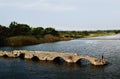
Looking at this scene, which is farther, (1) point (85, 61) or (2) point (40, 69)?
(1) point (85, 61)

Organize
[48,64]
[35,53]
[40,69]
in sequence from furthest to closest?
[35,53]
[48,64]
[40,69]

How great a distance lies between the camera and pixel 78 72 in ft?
314

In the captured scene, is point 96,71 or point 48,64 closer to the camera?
point 96,71

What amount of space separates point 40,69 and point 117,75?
28.9 meters

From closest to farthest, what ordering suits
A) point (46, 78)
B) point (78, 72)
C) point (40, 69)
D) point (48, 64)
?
point (46, 78) → point (78, 72) → point (40, 69) → point (48, 64)

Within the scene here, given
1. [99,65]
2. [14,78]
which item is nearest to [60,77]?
[14,78]

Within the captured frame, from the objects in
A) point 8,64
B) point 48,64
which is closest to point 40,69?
point 48,64

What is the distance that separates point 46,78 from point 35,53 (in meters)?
43.9

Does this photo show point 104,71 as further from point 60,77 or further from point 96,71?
point 60,77

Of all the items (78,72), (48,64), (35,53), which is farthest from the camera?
(35,53)

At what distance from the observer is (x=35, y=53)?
130m

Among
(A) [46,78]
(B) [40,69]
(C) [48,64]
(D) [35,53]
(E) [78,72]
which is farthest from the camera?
(D) [35,53]

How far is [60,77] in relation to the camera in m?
88.1

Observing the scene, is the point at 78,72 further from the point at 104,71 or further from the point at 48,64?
the point at 48,64
